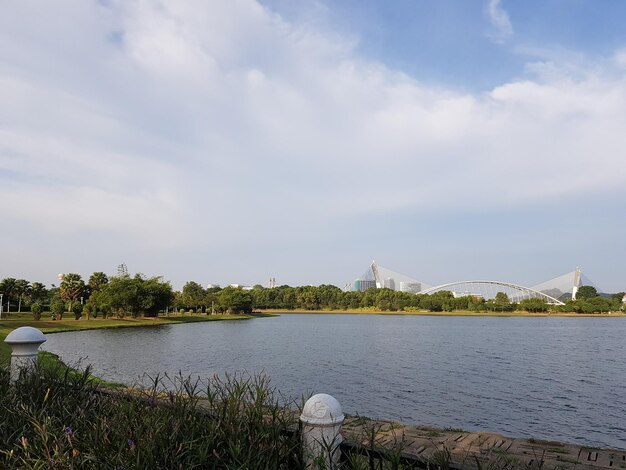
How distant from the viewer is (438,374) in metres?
17.3

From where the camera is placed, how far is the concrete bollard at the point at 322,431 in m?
2.59

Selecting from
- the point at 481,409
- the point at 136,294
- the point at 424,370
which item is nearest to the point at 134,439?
the point at 481,409

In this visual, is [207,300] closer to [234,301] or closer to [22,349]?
[234,301]

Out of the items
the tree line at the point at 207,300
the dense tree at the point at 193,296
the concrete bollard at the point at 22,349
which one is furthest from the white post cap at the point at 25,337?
the dense tree at the point at 193,296

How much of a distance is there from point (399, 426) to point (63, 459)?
6.77 m

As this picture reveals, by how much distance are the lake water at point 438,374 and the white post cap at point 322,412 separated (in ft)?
27.7

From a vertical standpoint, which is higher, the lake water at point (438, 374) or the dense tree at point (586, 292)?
the dense tree at point (586, 292)

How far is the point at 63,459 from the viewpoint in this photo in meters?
2.65

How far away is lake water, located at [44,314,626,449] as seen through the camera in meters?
10.9

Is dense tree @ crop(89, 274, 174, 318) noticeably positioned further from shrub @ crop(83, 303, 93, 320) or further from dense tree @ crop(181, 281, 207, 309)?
dense tree @ crop(181, 281, 207, 309)

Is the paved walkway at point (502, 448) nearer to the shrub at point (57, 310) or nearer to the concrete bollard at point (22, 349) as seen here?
the concrete bollard at point (22, 349)

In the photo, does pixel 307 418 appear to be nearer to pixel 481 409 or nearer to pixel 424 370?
pixel 481 409

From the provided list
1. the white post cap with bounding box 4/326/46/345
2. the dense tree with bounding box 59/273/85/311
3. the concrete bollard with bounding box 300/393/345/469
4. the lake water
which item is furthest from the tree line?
the concrete bollard with bounding box 300/393/345/469

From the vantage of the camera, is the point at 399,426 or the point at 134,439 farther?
the point at 399,426
